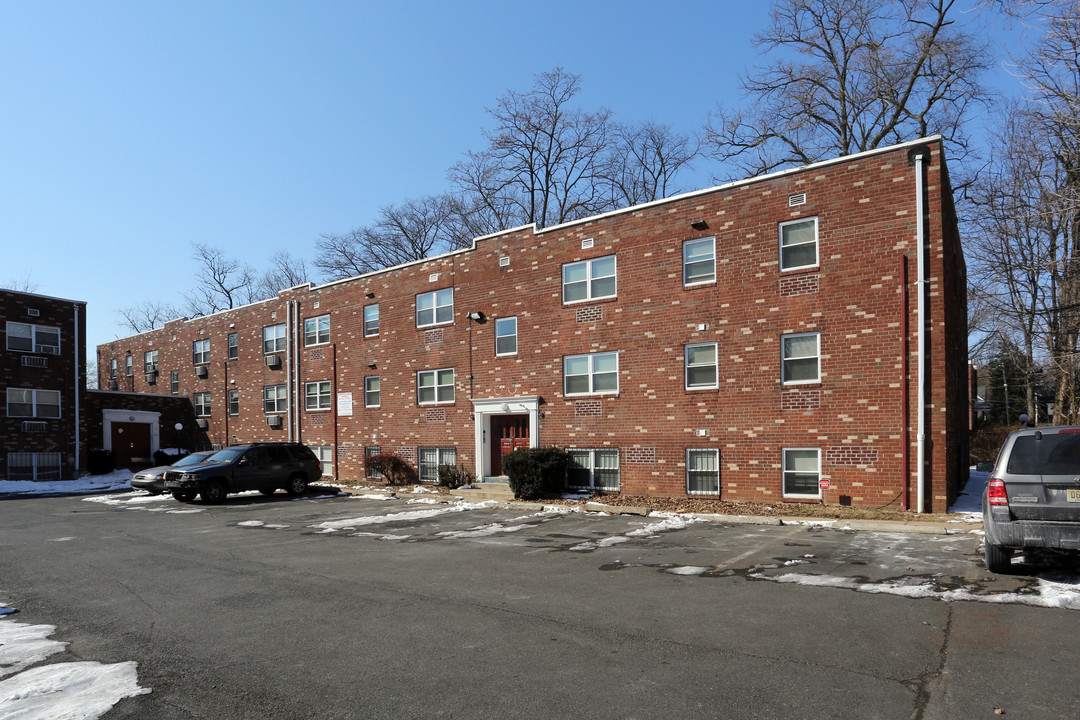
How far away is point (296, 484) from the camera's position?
2325 cm

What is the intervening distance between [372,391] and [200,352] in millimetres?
14957

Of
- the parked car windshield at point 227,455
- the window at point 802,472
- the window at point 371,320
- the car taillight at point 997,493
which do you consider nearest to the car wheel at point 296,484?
the parked car windshield at point 227,455

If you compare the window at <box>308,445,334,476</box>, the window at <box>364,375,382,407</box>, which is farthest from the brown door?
the window at <box>364,375,382,407</box>

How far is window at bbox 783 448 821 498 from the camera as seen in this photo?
660 inches

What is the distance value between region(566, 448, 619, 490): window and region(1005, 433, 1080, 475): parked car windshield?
1232 cm

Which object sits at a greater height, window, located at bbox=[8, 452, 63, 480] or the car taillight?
the car taillight

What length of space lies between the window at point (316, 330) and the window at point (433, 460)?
24.7 feet

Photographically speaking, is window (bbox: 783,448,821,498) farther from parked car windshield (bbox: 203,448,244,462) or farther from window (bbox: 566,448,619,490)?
parked car windshield (bbox: 203,448,244,462)

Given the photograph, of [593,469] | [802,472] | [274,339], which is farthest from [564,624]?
[274,339]

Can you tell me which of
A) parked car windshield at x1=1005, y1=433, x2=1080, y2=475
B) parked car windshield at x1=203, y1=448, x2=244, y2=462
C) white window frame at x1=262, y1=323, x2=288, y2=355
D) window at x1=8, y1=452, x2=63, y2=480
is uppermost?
white window frame at x1=262, y1=323, x2=288, y2=355

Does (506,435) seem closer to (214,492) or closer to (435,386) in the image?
(435,386)

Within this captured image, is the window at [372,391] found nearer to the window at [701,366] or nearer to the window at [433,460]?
the window at [433,460]

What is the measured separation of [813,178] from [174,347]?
34.7 m

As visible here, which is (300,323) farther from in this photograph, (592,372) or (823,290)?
(823,290)
